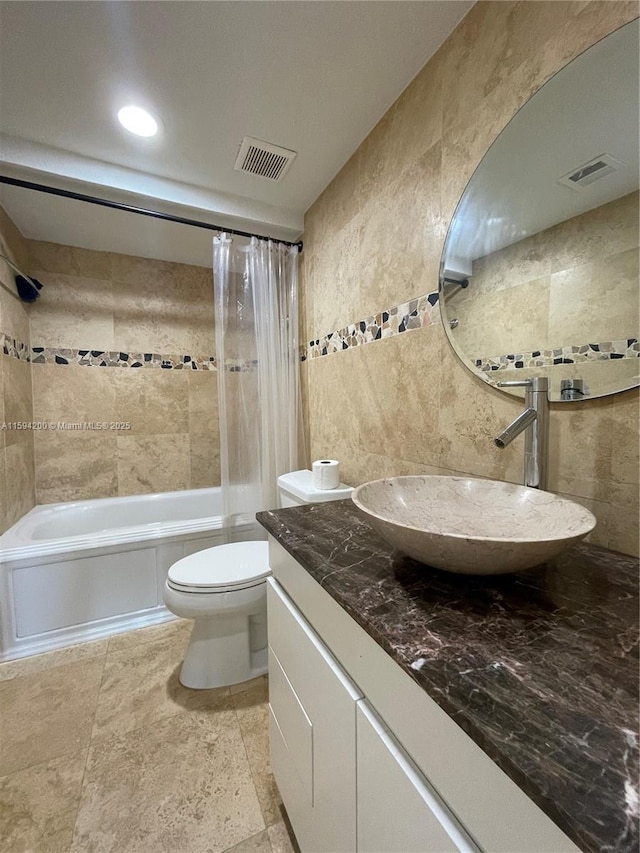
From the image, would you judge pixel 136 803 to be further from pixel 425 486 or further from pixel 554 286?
pixel 554 286

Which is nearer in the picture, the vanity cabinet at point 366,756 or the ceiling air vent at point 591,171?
the vanity cabinet at point 366,756

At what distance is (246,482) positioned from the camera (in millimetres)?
1910

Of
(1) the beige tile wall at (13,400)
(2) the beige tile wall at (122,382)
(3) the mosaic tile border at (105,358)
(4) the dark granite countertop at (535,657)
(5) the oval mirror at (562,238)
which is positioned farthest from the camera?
(2) the beige tile wall at (122,382)

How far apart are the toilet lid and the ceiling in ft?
5.66

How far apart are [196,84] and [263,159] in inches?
15.1

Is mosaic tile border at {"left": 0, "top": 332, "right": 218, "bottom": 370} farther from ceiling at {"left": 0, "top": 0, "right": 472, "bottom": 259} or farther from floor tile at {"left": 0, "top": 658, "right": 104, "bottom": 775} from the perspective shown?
floor tile at {"left": 0, "top": 658, "right": 104, "bottom": 775}

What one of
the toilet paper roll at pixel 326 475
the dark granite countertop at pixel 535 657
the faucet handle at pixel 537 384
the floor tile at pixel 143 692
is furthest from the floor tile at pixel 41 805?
the faucet handle at pixel 537 384

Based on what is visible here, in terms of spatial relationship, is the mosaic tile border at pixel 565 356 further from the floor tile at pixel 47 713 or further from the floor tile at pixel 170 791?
the floor tile at pixel 47 713

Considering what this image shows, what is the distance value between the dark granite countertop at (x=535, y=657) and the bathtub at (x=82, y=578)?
1.35 metres

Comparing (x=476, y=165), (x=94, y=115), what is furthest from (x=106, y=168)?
(x=476, y=165)

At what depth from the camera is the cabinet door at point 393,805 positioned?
1.27 ft

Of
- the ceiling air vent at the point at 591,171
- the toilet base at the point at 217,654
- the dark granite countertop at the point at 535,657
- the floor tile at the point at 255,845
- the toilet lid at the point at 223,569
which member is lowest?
the floor tile at the point at 255,845

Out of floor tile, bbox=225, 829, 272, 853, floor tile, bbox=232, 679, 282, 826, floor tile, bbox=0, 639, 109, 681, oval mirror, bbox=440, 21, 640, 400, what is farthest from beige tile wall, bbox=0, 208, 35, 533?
oval mirror, bbox=440, 21, 640, 400

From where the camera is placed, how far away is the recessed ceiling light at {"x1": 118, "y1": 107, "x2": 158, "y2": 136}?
1282 mm
